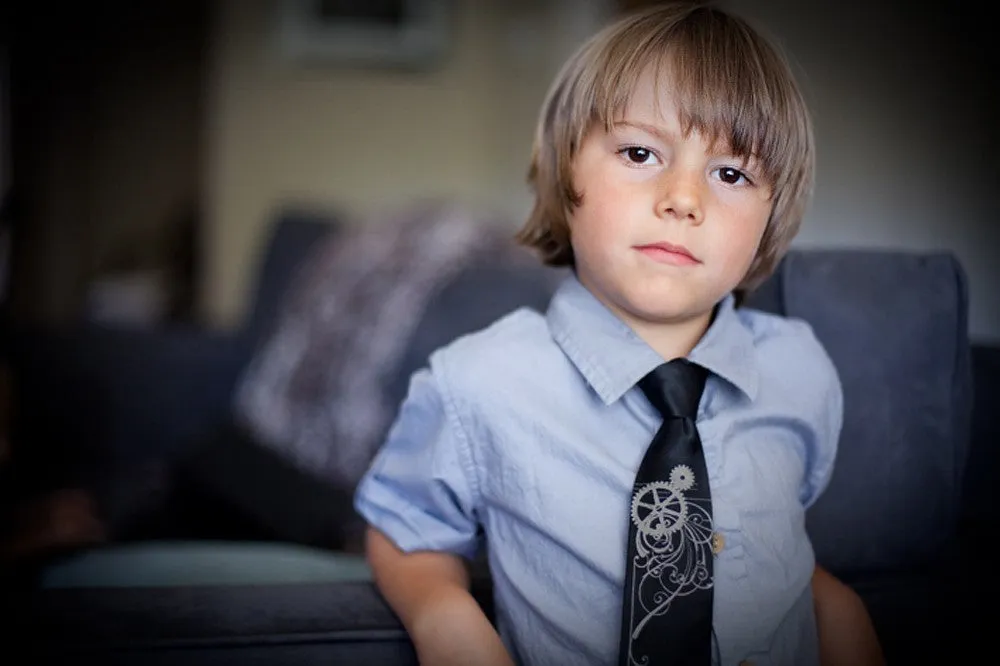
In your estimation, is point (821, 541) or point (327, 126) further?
point (327, 126)

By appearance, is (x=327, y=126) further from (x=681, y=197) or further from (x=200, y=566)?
(x=681, y=197)

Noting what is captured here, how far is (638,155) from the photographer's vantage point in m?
0.69

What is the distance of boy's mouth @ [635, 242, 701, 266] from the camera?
2.20ft

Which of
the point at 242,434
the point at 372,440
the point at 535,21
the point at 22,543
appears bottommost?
the point at 22,543

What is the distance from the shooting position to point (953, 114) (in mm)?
1146

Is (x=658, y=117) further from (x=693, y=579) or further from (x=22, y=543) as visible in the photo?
(x=22, y=543)

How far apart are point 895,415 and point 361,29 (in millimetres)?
2519

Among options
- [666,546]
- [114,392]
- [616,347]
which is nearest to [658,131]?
[616,347]

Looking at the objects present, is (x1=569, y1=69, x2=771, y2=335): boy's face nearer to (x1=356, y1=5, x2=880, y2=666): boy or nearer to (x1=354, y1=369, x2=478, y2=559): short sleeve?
(x1=356, y1=5, x2=880, y2=666): boy

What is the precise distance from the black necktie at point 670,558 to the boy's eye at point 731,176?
0.19 m

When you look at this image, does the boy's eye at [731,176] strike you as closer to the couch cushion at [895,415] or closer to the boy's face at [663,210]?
the boy's face at [663,210]

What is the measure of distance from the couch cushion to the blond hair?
0.14 meters

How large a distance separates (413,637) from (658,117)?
1.40ft

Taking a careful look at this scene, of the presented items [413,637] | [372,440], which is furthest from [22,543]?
[413,637]
